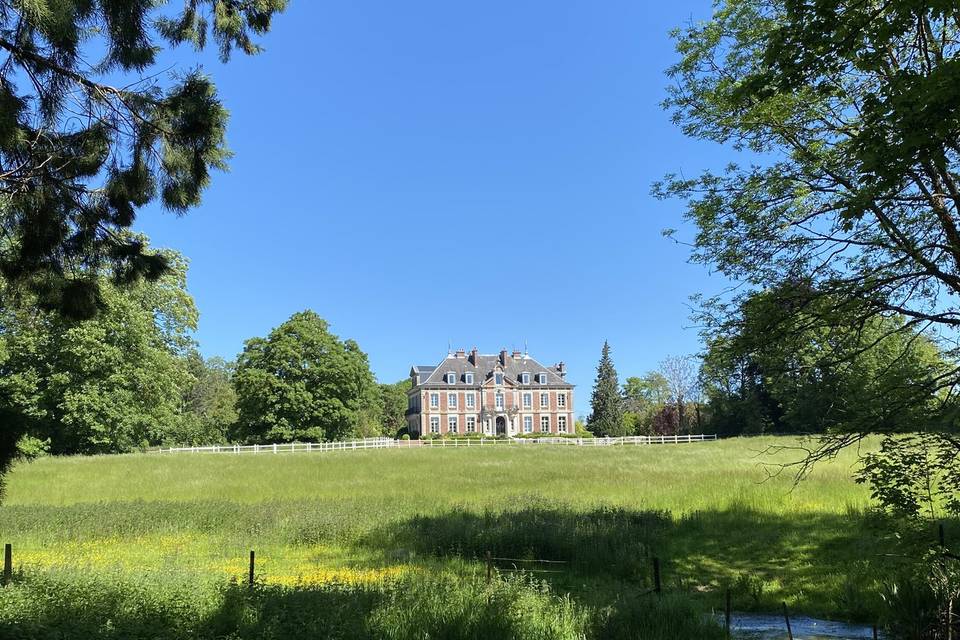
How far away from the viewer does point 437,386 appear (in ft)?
276

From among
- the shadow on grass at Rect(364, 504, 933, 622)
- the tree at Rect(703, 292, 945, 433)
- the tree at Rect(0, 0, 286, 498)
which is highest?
the tree at Rect(0, 0, 286, 498)

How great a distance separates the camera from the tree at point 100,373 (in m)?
37.4

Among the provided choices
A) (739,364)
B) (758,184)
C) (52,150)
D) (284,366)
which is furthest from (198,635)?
(284,366)

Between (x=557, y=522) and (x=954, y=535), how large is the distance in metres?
7.25

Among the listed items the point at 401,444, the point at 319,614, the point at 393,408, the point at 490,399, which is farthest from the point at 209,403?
the point at 319,614

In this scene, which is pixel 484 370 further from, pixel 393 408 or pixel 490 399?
pixel 393 408

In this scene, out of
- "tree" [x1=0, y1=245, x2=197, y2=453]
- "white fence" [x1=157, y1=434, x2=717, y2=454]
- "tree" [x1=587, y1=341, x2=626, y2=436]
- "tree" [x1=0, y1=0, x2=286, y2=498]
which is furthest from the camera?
"tree" [x1=587, y1=341, x2=626, y2=436]

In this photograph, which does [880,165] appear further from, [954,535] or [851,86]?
[954,535]

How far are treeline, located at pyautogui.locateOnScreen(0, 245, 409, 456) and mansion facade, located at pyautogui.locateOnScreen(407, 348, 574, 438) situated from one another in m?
24.5

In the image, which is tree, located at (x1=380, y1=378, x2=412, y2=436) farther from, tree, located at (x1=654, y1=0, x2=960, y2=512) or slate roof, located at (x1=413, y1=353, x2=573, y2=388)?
tree, located at (x1=654, y1=0, x2=960, y2=512)

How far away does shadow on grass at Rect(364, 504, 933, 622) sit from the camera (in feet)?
33.6

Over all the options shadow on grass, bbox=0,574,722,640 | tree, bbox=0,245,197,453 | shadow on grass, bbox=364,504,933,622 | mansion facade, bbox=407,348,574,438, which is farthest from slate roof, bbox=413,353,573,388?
shadow on grass, bbox=0,574,722,640

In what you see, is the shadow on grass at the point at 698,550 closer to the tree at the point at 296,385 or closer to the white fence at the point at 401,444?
the white fence at the point at 401,444

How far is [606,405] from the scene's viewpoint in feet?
273
